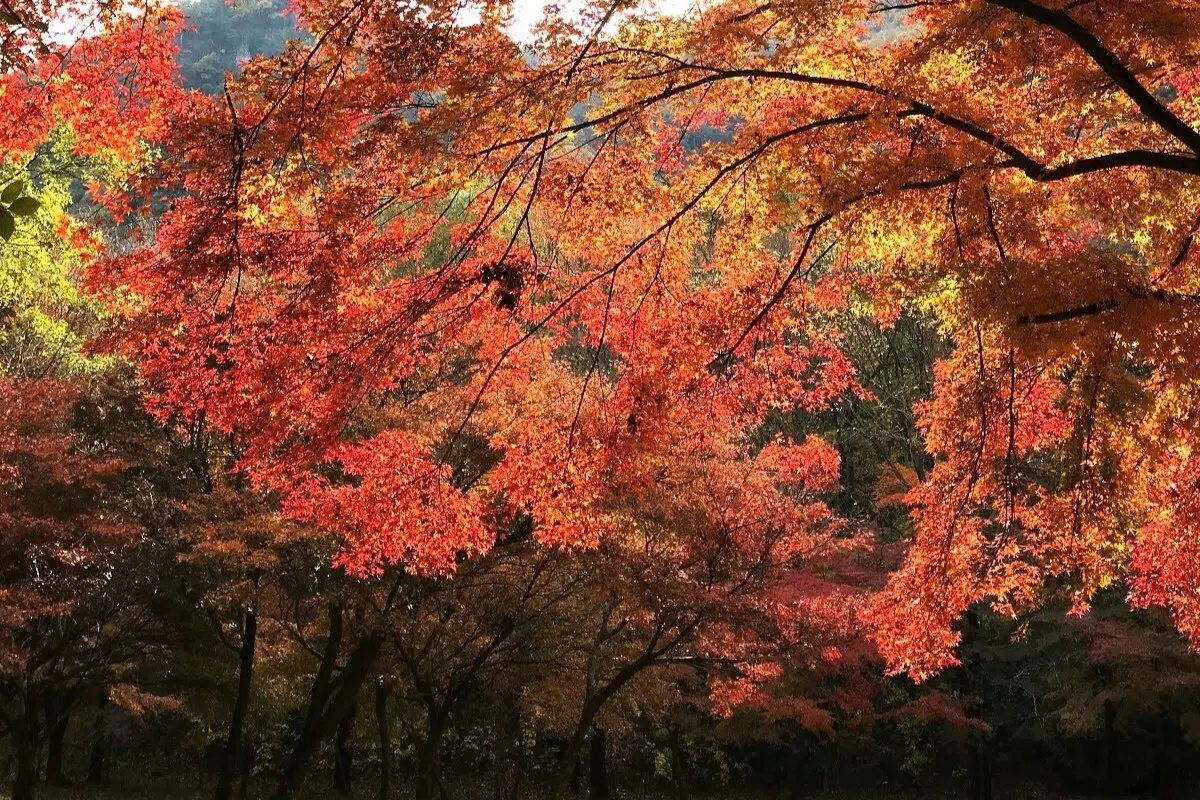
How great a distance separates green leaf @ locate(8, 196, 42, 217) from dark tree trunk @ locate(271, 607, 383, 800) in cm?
959

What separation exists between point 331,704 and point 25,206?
1036 cm

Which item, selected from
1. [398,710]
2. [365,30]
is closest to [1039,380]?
[365,30]

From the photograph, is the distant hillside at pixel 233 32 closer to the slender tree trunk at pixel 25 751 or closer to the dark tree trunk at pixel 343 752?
the dark tree trunk at pixel 343 752

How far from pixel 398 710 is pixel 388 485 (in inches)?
395

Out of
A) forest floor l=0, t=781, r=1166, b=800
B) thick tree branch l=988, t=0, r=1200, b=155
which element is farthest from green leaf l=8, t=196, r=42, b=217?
forest floor l=0, t=781, r=1166, b=800

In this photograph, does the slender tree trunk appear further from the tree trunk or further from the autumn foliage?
the tree trunk

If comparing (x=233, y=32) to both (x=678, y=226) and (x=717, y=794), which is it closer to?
(x=717, y=794)

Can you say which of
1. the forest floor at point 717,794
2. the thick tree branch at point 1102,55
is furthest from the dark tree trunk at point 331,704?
the thick tree branch at point 1102,55

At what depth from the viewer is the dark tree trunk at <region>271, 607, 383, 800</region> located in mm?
10469

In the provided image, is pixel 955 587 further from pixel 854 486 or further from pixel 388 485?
pixel 854 486

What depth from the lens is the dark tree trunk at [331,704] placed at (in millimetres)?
10469

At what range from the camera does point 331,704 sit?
10.9 metres

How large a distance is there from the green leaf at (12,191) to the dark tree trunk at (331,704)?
31.3 ft

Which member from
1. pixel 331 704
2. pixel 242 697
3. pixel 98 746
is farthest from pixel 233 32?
pixel 331 704
